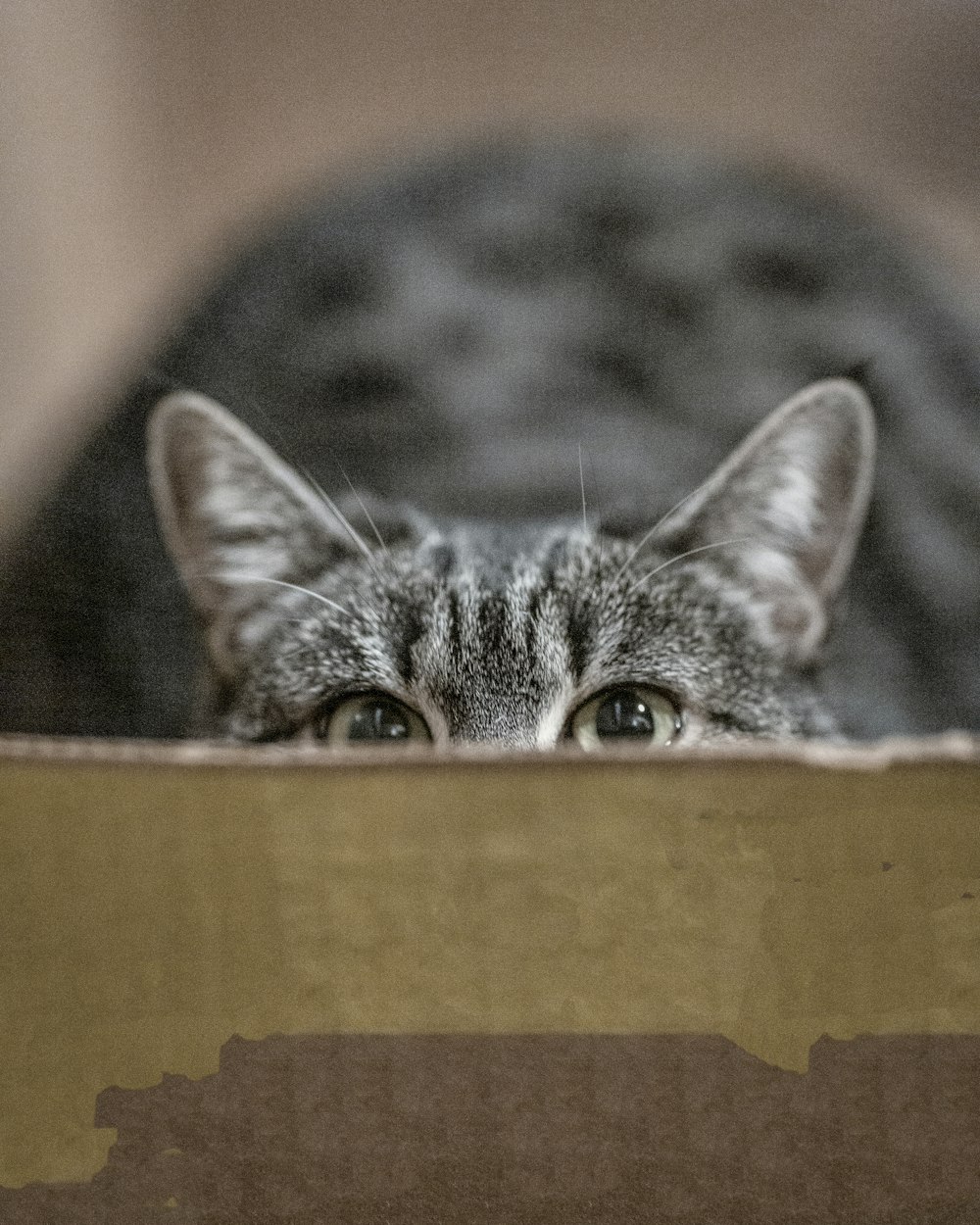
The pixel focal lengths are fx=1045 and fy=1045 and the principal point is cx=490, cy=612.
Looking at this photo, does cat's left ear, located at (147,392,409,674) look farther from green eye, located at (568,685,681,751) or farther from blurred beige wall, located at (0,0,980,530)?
blurred beige wall, located at (0,0,980,530)

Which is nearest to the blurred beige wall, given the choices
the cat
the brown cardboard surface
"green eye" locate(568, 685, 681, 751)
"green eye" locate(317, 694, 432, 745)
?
the cat

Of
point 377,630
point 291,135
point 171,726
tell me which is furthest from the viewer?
point 291,135

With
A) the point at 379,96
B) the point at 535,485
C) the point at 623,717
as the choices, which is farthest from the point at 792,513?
the point at 379,96

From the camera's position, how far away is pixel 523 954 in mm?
455

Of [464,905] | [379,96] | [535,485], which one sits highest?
[379,96]

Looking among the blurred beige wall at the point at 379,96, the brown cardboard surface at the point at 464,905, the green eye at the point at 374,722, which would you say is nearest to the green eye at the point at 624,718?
the green eye at the point at 374,722

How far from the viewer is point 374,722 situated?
807mm

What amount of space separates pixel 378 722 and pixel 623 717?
0.19 m

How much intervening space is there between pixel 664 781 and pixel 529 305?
1.03m

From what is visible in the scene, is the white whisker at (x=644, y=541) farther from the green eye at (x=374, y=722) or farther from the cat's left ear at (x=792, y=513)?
the green eye at (x=374, y=722)

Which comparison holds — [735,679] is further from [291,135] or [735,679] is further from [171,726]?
[291,135]

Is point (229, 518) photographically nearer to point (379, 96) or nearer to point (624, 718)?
point (624, 718)

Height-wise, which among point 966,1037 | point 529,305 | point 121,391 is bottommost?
point 966,1037

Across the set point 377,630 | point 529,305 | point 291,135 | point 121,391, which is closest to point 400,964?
point 377,630
